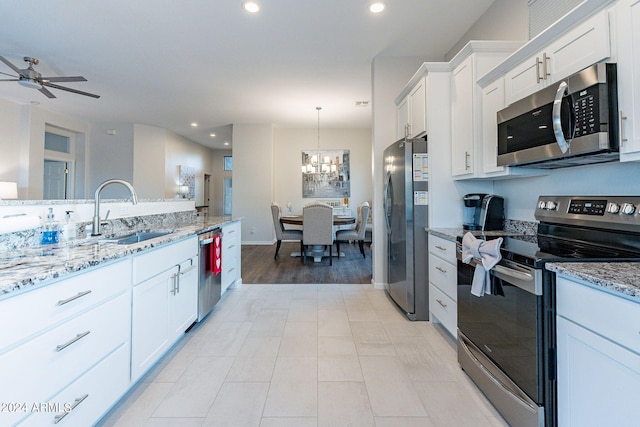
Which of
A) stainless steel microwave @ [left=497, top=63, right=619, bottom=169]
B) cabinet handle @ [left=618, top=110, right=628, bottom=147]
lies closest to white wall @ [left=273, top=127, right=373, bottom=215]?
stainless steel microwave @ [left=497, top=63, right=619, bottom=169]

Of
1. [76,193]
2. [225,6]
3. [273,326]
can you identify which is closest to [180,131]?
[76,193]

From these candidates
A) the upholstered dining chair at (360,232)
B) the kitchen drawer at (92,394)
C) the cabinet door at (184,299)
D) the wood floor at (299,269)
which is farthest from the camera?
the upholstered dining chair at (360,232)

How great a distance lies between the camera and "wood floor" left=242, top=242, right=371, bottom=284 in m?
4.05

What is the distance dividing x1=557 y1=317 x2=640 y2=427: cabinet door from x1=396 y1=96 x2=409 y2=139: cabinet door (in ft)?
8.33

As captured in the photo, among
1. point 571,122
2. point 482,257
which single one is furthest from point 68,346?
point 571,122

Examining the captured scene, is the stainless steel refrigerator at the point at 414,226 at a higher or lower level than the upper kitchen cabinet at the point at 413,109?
lower

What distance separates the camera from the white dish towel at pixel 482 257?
1439mm

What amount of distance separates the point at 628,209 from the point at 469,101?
1.35 m

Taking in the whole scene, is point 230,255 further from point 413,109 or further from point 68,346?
point 413,109

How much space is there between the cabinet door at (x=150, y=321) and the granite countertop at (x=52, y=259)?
26cm

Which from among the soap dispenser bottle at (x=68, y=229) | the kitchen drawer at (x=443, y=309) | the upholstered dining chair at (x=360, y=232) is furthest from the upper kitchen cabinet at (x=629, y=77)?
the upholstered dining chair at (x=360, y=232)

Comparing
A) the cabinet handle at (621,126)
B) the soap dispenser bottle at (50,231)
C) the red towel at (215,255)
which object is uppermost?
the cabinet handle at (621,126)

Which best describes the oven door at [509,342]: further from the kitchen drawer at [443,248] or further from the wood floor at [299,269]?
the wood floor at [299,269]

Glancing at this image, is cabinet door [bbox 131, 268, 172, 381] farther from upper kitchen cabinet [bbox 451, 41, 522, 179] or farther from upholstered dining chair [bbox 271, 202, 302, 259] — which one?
upholstered dining chair [bbox 271, 202, 302, 259]
